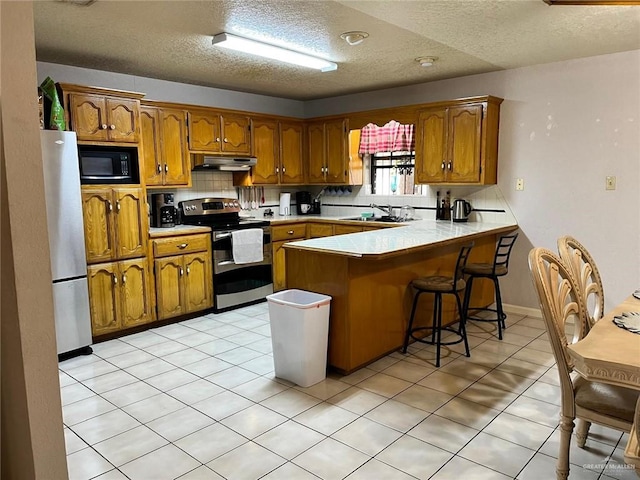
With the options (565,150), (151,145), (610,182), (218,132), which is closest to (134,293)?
(151,145)

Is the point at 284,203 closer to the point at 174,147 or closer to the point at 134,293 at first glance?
the point at 174,147

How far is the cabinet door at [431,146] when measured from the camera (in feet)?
15.2

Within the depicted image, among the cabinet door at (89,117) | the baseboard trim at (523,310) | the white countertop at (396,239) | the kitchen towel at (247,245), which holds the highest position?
the cabinet door at (89,117)

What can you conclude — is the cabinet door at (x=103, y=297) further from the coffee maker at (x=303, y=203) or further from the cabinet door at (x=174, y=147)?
the coffee maker at (x=303, y=203)

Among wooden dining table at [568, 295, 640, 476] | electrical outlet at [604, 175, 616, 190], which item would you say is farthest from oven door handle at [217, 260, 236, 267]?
wooden dining table at [568, 295, 640, 476]

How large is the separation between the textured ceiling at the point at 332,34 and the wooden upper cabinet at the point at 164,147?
1.30 ft

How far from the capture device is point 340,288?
306cm

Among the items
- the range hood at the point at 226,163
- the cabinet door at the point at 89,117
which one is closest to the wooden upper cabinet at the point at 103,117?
the cabinet door at the point at 89,117

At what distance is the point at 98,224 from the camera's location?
376cm

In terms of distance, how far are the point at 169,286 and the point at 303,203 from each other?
2.37 meters

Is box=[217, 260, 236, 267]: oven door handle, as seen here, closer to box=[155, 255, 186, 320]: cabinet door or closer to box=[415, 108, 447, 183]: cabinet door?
box=[155, 255, 186, 320]: cabinet door

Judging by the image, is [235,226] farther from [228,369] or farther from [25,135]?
[25,135]

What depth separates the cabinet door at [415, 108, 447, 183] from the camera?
4629 millimetres

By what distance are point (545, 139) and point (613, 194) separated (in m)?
0.76
